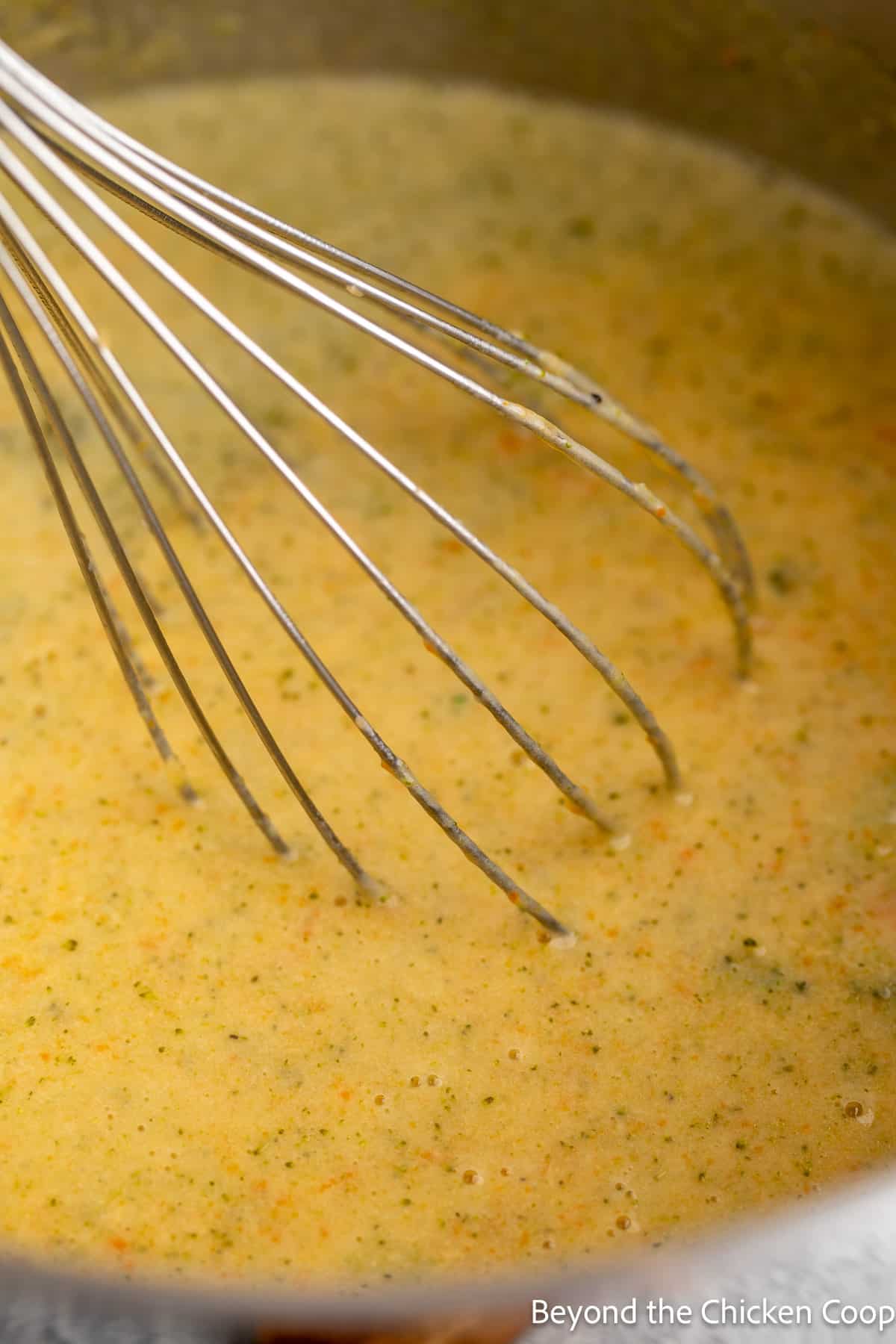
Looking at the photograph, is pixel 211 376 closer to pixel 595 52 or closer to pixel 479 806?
pixel 479 806

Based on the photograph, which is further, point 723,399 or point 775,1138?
point 723,399

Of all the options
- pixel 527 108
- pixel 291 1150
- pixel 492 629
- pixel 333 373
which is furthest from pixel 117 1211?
pixel 527 108

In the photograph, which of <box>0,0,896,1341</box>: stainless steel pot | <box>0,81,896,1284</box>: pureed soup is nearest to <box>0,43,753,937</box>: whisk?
<box>0,81,896,1284</box>: pureed soup

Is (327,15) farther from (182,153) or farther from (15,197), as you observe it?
(15,197)

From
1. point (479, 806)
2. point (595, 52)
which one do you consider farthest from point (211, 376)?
point (595, 52)

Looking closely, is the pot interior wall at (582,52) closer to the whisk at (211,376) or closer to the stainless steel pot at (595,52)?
the stainless steel pot at (595,52)

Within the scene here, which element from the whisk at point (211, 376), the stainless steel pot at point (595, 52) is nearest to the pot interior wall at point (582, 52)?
the stainless steel pot at point (595, 52)
